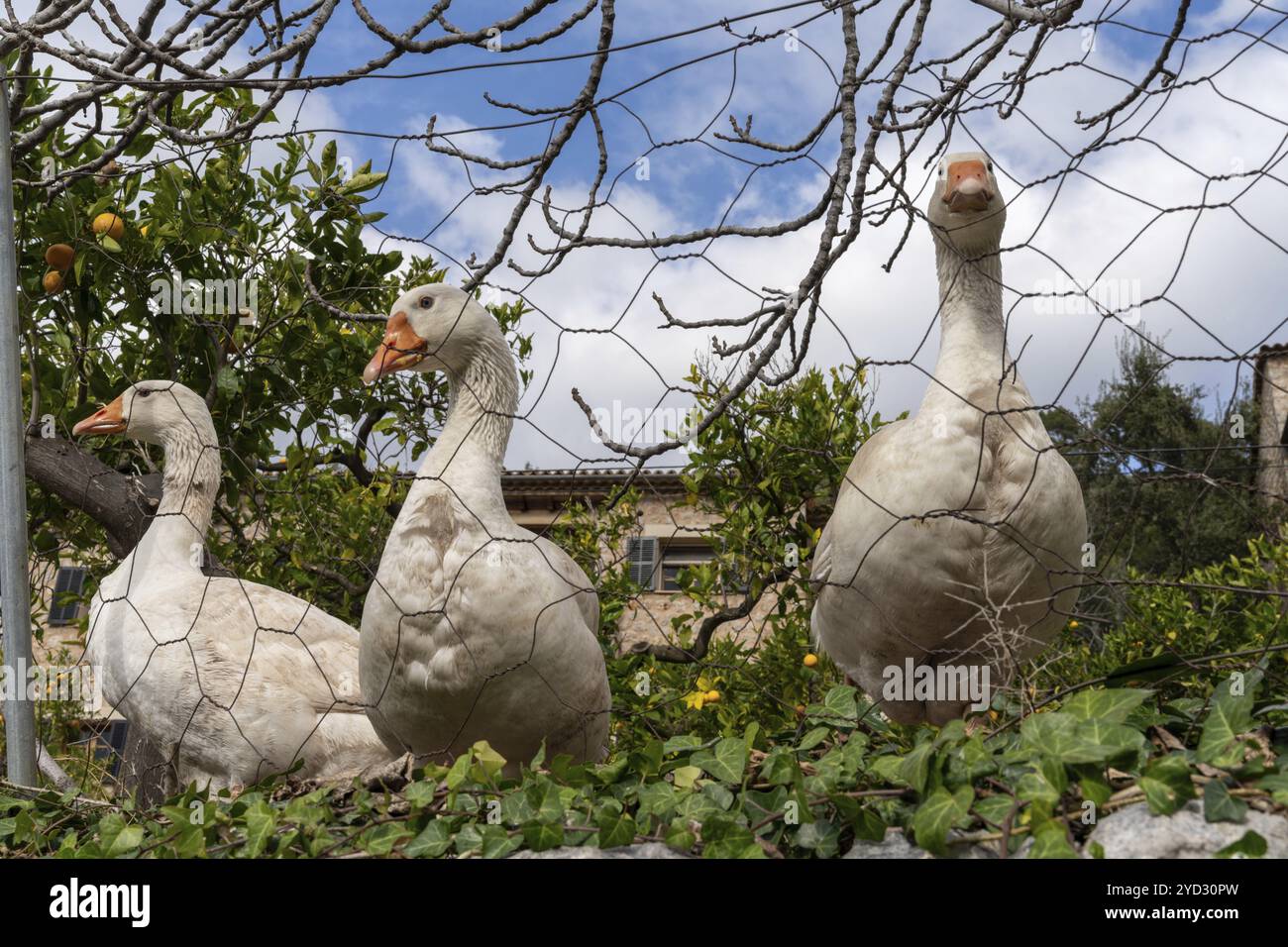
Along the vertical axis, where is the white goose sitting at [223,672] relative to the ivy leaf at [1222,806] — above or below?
above

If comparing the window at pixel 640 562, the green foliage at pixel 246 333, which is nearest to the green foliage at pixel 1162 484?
the window at pixel 640 562

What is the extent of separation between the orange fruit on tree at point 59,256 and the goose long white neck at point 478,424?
6.03 ft

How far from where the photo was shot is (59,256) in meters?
4.00

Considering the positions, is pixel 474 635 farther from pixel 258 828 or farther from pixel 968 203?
pixel 968 203

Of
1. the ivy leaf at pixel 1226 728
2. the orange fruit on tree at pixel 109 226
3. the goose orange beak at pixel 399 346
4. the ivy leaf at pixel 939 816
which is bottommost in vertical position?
the ivy leaf at pixel 939 816

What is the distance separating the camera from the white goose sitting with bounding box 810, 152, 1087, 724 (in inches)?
98.9

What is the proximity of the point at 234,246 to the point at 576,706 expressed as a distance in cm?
267

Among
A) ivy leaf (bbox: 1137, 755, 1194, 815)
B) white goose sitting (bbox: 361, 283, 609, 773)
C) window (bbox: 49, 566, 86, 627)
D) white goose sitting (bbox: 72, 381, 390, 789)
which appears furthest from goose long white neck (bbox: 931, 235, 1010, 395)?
window (bbox: 49, 566, 86, 627)

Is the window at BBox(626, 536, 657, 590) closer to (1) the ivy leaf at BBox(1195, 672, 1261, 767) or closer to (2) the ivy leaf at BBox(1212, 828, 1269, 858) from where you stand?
(1) the ivy leaf at BBox(1195, 672, 1261, 767)

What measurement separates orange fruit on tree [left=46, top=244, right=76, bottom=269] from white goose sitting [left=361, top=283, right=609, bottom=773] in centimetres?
182

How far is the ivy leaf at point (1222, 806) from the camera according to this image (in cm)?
149

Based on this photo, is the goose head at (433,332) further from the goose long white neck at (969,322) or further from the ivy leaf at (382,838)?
the ivy leaf at (382,838)

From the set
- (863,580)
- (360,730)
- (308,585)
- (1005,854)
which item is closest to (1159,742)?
(1005,854)
